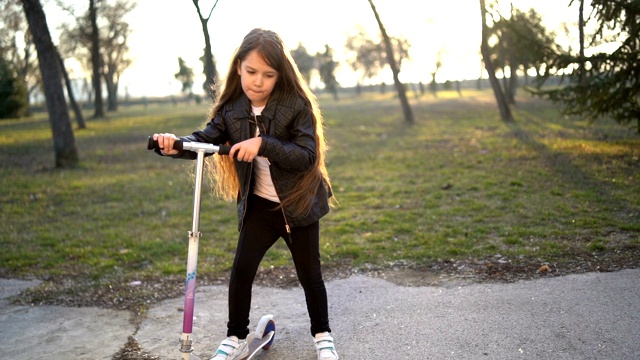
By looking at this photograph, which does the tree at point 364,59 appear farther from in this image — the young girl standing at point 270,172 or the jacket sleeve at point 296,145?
the jacket sleeve at point 296,145

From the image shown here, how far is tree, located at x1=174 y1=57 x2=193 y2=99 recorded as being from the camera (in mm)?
80312

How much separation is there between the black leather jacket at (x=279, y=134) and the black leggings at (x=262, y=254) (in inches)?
3.5

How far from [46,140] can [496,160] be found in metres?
17.7

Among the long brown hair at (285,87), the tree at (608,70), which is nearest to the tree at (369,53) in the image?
the tree at (608,70)

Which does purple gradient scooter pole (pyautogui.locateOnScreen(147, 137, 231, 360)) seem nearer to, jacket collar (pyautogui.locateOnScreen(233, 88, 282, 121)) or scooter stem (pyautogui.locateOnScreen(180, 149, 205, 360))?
scooter stem (pyautogui.locateOnScreen(180, 149, 205, 360))

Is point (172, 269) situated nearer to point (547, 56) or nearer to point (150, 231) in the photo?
point (150, 231)

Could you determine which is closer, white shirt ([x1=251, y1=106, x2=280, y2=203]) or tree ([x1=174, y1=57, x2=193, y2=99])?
white shirt ([x1=251, y1=106, x2=280, y2=203])

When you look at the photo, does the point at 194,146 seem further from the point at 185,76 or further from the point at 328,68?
the point at 185,76

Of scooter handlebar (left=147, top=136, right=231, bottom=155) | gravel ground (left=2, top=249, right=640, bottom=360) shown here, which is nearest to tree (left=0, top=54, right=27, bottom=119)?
gravel ground (left=2, top=249, right=640, bottom=360)

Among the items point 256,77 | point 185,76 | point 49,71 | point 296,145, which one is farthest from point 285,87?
point 185,76

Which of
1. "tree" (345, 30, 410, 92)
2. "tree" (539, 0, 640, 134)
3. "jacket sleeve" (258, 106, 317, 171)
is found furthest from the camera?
"tree" (345, 30, 410, 92)

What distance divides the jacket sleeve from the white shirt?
14 cm

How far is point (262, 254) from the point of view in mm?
3477

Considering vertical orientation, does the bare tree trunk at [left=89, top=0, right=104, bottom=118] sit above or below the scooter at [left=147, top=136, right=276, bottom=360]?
above
